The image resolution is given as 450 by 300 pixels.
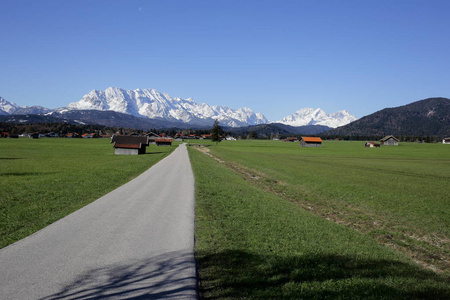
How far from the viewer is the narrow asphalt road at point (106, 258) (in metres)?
6.41

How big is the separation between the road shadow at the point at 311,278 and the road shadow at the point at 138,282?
416mm

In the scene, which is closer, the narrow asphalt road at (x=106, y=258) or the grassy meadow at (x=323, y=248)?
the narrow asphalt road at (x=106, y=258)

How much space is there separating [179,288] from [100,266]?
7.70 feet

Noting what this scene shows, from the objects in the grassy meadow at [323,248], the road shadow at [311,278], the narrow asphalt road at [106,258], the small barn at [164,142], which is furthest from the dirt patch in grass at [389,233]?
the small barn at [164,142]

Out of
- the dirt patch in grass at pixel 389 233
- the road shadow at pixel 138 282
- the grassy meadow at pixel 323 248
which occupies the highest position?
the road shadow at pixel 138 282

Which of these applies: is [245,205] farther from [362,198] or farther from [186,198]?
[362,198]

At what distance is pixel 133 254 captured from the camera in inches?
336

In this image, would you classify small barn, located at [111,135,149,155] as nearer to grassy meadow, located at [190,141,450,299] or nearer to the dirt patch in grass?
grassy meadow, located at [190,141,450,299]

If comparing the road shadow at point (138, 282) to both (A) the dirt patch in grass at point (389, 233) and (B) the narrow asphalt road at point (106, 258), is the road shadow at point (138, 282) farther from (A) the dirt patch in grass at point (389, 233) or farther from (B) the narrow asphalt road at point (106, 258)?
(A) the dirt patch in grass at point (389, 233)

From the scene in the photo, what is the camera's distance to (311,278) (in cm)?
750

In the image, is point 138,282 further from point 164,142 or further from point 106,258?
point 164,142

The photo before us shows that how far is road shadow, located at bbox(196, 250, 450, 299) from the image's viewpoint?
6.71 metres

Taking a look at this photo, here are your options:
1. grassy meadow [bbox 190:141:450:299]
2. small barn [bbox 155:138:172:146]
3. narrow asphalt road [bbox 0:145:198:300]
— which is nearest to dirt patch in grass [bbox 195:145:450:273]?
grassy meadow [bbox 190:141:450:299]

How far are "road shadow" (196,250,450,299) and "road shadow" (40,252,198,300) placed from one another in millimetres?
416
